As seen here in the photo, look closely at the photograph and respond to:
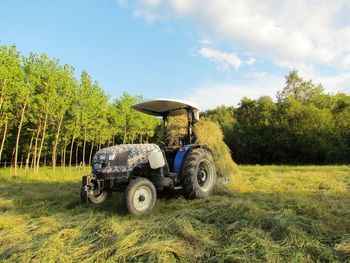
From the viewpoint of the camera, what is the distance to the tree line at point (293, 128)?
3050 cm

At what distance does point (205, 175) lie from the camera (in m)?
7.68

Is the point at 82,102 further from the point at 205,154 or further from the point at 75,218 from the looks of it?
the point at 75,218

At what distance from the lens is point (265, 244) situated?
3.75m

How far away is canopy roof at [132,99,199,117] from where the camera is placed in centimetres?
719

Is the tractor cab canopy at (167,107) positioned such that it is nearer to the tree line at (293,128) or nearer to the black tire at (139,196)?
the black tire at (139,196)

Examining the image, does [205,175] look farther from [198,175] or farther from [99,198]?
[99,198]

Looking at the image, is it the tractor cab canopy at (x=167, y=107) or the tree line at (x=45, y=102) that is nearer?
the tractor cab canopy at (x=167, y=107)

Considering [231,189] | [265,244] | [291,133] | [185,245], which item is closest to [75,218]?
[185,245]

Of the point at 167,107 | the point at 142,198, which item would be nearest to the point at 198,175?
the point at 167,107

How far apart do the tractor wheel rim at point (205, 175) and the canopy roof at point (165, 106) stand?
140 centimetres

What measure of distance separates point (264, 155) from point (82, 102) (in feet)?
74.8

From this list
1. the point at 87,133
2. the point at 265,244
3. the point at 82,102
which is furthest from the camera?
the point at 87,133

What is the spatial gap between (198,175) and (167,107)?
6.04 feet

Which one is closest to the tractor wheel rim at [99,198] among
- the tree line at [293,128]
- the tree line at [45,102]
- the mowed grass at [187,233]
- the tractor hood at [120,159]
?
the mowed grass at [187,233]
